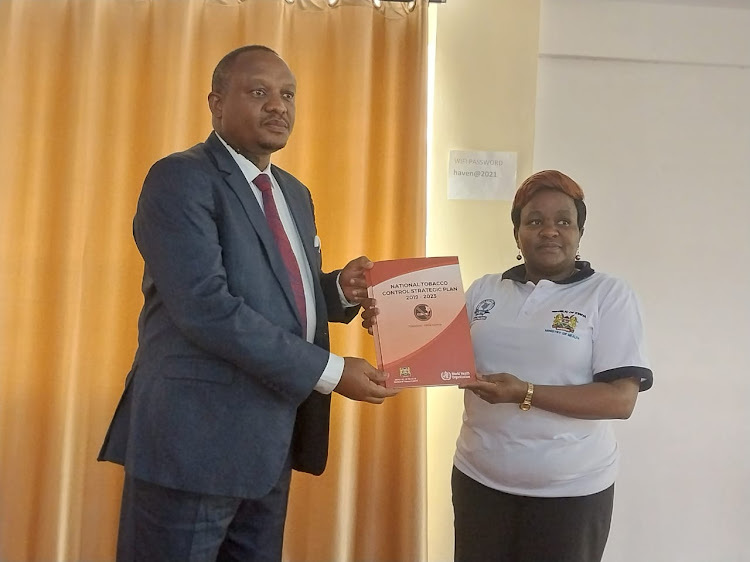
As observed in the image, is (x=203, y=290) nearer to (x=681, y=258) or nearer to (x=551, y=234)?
(x=551, y=234)

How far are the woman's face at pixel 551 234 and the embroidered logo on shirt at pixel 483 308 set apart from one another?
150 mm

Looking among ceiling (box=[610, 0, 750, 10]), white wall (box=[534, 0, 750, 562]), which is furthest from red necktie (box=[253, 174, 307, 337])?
ceiling (box=[610, 0, 750, 10])

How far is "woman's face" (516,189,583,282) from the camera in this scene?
155 centimetres

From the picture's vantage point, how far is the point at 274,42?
89.9 inches

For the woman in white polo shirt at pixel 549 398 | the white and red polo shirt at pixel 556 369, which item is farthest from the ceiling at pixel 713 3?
the white and red polo shirt at pixel 556 369

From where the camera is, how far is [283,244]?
1412 mm

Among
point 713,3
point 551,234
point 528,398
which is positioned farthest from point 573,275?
point 713,3

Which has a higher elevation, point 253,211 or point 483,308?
point 253,211

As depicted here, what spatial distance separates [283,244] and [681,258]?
1.81m

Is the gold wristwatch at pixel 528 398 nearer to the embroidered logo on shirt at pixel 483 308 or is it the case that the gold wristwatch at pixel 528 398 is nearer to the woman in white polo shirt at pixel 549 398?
the woman in white polo shirt at pixel 549 398

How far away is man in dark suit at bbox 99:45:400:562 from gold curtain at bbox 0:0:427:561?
90 cm

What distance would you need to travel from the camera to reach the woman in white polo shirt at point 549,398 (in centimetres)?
146

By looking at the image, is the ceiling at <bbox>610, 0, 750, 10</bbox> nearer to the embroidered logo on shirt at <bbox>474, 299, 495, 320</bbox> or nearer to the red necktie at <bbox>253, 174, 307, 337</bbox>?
the embroidered logo on shirt at <bbox>474, 299, 495, 320</bbox>

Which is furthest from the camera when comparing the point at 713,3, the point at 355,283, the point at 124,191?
the point at 713,3
